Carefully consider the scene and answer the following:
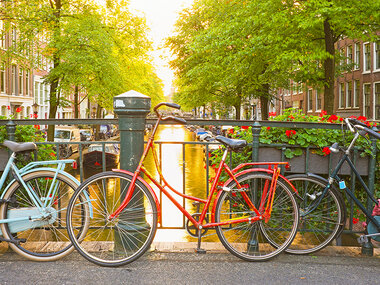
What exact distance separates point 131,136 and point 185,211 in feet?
3.05

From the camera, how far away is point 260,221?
379cm

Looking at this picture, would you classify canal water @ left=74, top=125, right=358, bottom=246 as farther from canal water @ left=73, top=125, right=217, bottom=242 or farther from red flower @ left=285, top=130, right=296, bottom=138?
red flower @ left=285, top=130, right=296, bottom=138

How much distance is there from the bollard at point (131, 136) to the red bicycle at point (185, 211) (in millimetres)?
12

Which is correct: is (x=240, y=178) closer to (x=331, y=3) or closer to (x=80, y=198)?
(x=80, y=198)

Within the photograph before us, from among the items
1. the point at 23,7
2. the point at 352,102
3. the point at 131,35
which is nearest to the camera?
the point at 23,7

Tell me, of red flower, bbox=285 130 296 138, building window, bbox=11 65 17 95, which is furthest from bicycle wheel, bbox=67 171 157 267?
building window, bbox=11 65 17 95

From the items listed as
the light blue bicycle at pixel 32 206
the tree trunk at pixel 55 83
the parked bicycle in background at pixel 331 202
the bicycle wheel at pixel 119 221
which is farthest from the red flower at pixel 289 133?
the tree trunk at pixel 55 83

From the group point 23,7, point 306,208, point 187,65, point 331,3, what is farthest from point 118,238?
point 187,65

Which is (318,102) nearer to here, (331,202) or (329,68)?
(329,68)

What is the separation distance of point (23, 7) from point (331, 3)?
1327cm

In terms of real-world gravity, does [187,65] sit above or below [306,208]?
above

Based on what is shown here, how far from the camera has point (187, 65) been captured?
97.0ft

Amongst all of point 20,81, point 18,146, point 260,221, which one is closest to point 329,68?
point 260,221

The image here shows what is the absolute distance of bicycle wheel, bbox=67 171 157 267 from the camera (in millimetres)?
3566
